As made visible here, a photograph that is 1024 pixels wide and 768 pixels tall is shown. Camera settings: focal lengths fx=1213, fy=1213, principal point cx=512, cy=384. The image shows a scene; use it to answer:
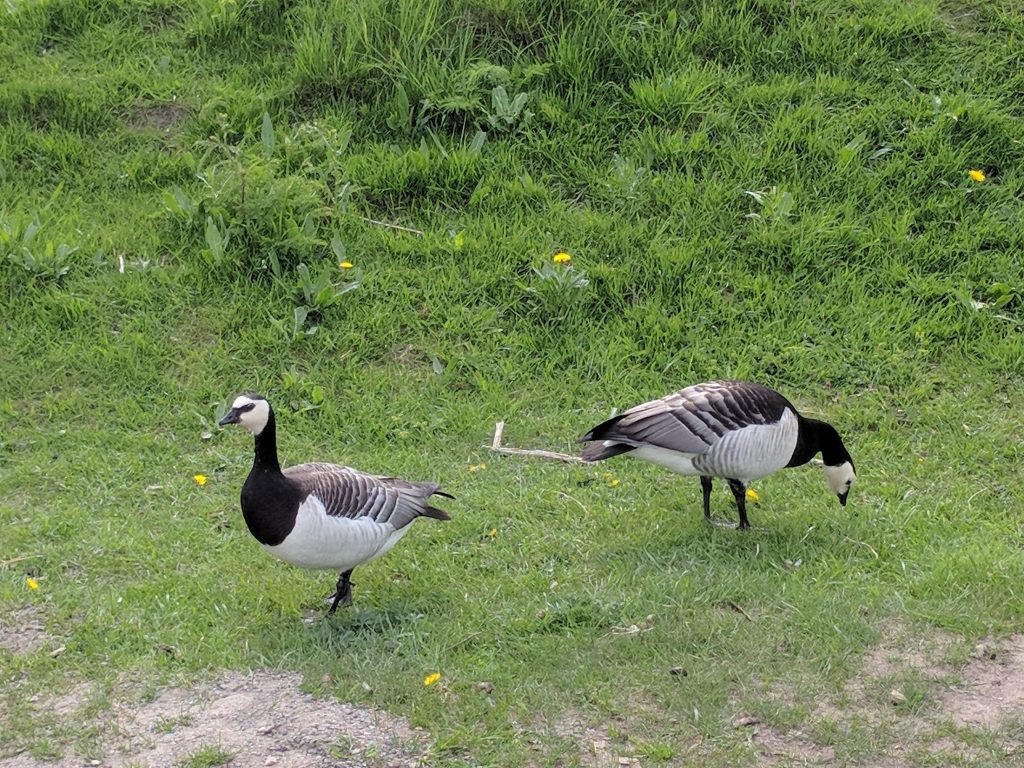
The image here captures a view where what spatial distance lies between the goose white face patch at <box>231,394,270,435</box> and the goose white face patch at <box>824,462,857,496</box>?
3190 millimetres

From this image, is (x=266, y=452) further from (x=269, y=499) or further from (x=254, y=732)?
(x=254, y=732)

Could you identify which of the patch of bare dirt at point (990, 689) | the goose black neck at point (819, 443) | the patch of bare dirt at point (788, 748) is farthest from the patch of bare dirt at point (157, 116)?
the patch of bare dirt at point (990, 689)

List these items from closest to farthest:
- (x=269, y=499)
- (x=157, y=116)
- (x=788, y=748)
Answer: (x=788, y=748)
(x=269, y=499)
(x=157, y=116)

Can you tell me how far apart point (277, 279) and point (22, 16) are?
4.27m

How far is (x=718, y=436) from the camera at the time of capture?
6398mm

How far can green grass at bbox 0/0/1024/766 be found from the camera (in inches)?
223

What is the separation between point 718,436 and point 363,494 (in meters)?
1.90

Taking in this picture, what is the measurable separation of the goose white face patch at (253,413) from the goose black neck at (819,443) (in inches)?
117

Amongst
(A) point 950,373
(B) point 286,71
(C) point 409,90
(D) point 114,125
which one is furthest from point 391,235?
(A) point 950,373

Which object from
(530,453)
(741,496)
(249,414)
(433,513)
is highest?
(249,414)

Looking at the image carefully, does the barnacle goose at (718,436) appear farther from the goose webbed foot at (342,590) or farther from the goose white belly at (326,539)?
the goose webbed foot at (342,590)

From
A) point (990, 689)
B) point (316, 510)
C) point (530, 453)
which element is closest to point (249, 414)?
point (316, 510)

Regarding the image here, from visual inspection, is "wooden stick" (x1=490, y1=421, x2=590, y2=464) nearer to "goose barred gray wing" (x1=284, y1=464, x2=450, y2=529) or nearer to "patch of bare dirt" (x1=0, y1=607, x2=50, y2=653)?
"goose barred gray wing" (x1=284, y1=464, x2=450, y2=529)

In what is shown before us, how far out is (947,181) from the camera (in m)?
9.35
